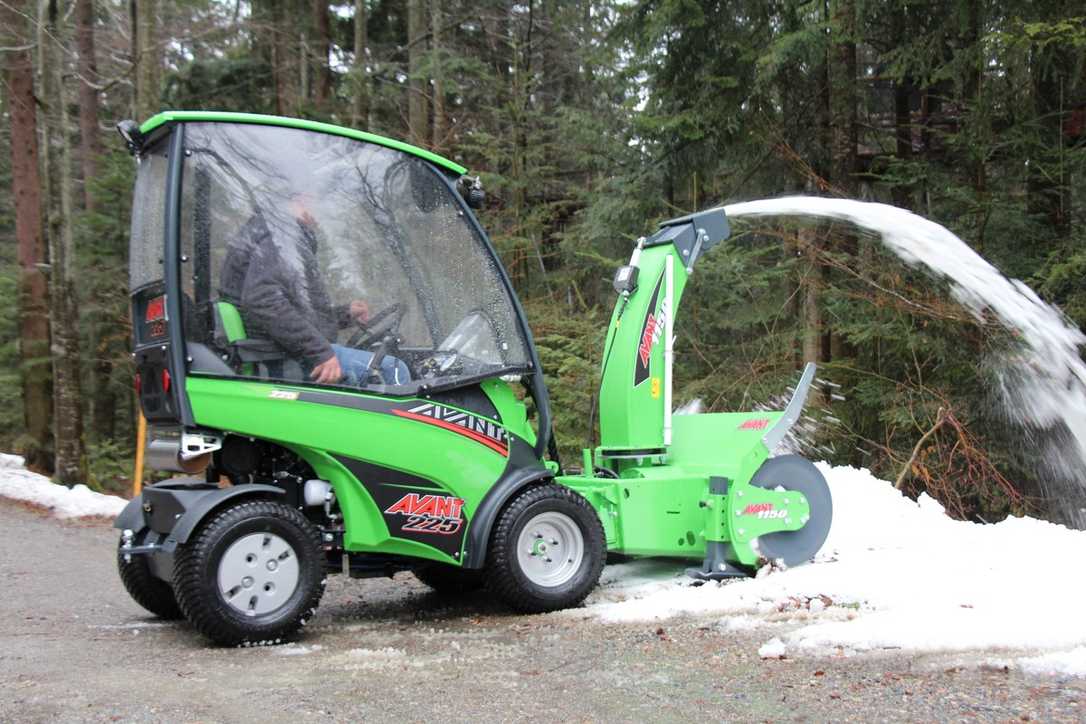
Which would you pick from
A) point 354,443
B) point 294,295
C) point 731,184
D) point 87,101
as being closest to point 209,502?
point 354,443

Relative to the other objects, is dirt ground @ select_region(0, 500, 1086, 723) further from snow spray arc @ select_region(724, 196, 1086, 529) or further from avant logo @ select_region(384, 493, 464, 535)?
snow spray arc @ select_region(724, 196, 1086, 529)

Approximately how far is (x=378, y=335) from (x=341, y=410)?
472 mm

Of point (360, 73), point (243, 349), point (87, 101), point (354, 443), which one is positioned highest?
point (87, 101)

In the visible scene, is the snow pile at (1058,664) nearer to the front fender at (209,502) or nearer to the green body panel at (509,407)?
the green body panel at (509,407)

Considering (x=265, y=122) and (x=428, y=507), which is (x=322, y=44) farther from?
(x=428, y=507)

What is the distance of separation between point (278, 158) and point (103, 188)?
453 inches

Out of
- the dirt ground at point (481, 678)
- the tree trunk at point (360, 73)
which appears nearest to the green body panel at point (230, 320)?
the dirt ground at point (481, 678)

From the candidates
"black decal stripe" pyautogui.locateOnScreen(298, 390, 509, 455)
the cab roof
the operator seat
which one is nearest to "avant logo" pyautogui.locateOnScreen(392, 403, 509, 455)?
"black decal stripe" pyautogui.locateOnScreen(298, 390, 509, 455)

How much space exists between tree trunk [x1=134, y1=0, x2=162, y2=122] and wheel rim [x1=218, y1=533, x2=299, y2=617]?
1074 cm

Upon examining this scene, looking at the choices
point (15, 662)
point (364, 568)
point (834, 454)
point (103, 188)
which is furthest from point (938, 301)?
point (103, 188)

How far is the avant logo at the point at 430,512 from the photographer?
528cm

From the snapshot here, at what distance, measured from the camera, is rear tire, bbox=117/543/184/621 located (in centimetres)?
570

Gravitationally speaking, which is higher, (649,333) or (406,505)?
(649,333)

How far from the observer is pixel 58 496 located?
39.5 ft
